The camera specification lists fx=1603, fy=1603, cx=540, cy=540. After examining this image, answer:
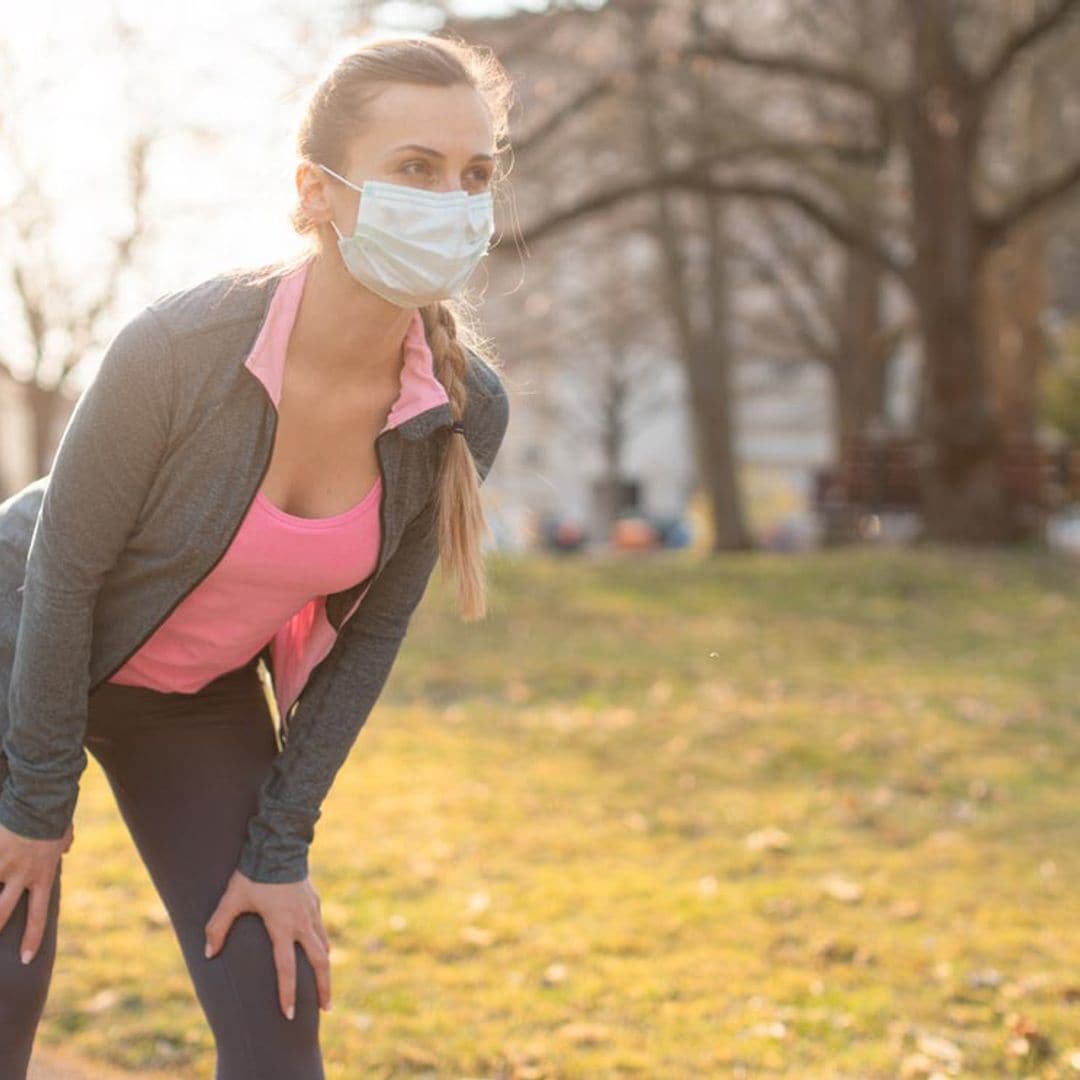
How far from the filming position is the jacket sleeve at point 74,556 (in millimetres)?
2416

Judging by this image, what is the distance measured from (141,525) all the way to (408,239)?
24.4 inches

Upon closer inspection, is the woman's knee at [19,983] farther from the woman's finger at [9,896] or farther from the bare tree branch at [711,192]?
the bare tree branch at [711,192]

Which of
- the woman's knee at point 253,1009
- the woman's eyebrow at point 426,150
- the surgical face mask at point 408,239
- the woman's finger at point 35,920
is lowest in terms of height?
the woman's knee at point 253,1009

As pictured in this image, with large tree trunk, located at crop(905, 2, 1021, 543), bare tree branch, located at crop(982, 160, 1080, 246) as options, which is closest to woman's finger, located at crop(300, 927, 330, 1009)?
large tree trunk, located at crop(905, 2, 1021, 543)

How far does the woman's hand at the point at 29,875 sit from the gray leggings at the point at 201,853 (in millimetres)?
27

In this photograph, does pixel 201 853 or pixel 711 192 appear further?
pixel 711 192

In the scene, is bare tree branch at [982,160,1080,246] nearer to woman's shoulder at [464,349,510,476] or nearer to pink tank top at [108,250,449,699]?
woman's shoulder at [464,349,510,476]

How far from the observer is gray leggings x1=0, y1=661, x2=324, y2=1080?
2527mm

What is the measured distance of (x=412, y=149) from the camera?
99.3 inches

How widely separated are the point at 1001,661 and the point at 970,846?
4.26 meters

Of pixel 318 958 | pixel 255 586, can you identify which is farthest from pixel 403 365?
pixel 318 958

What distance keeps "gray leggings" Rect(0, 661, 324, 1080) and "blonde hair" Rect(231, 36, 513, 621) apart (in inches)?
18.7

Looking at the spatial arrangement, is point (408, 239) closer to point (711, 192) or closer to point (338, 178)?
point (338, 178)

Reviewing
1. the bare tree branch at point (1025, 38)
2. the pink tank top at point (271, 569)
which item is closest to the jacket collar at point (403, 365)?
the pink tank top at point (271, 569)
